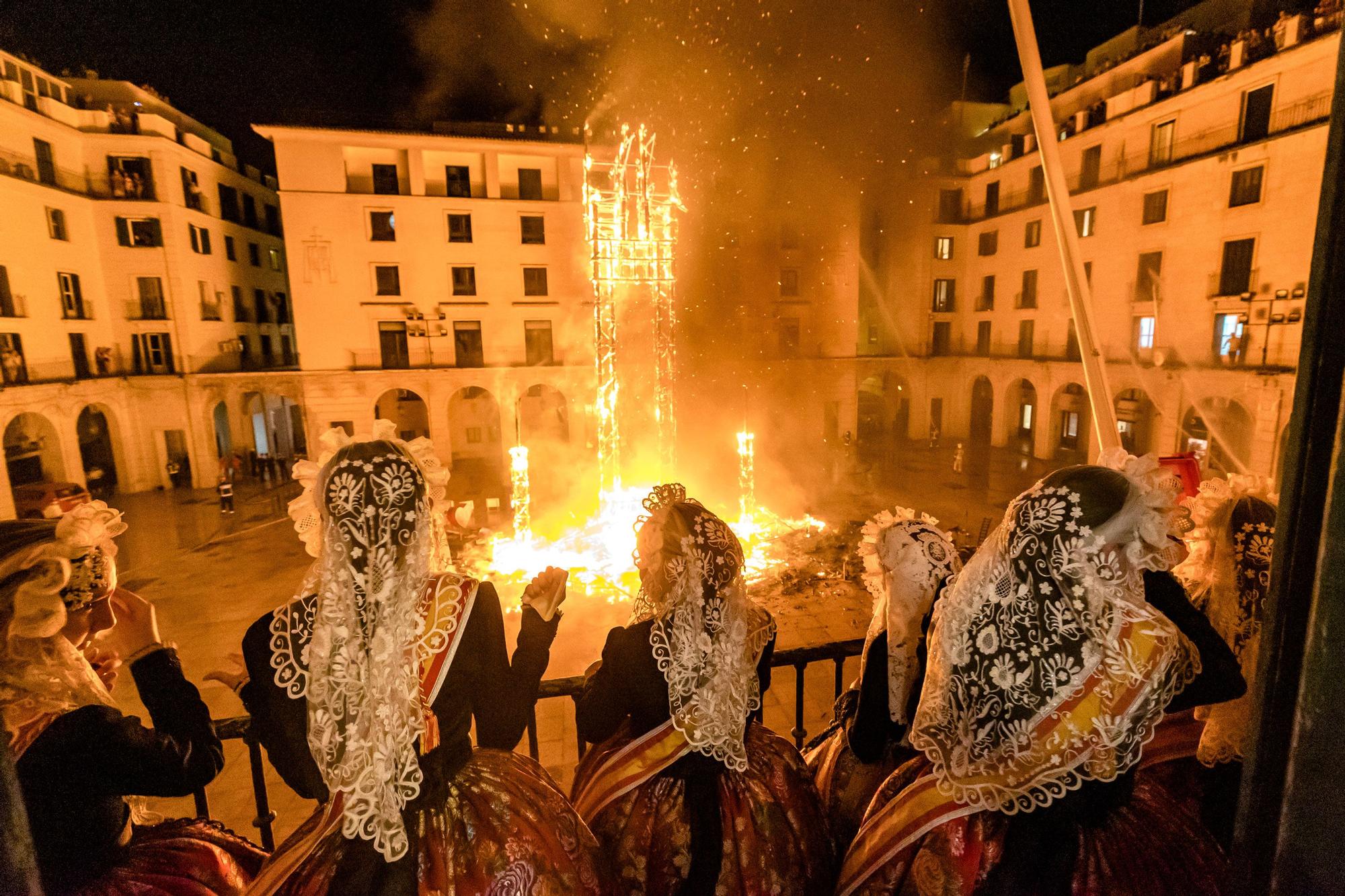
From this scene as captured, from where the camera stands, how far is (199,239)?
23.1 meters

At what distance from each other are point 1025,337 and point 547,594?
28.2 meters

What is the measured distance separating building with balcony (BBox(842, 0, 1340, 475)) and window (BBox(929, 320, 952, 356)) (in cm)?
8

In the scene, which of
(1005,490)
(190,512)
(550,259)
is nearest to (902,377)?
(1005,490)

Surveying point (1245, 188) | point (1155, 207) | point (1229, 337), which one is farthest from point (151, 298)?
point (1245, 188)

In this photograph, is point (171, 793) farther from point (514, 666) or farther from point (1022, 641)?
point (1022, 641)

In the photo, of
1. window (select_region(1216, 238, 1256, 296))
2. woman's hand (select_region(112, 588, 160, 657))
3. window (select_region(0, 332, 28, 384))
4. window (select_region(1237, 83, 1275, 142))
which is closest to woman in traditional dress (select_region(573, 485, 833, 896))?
woman's hand (select_region(112, 588, 160, 657))

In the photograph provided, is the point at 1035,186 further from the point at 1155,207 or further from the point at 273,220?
the point at 273,220

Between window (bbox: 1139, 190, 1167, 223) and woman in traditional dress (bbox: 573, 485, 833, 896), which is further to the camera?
window (bbox: 1139, 190, 1167, 223)

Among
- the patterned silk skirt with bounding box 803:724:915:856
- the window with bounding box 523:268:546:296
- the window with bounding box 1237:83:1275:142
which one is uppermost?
the window with bounding box 1237:83:1275:142

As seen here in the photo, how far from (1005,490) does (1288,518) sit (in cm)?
1972

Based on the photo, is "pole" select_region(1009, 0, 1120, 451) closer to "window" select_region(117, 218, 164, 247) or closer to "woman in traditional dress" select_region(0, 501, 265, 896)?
"woman in traditional dress" select_region(0, 501, 265, 896)

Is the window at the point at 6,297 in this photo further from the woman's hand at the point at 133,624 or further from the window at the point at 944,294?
the window at the point at 944,294

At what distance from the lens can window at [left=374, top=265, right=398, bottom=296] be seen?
22.8m

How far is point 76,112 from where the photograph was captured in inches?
790
